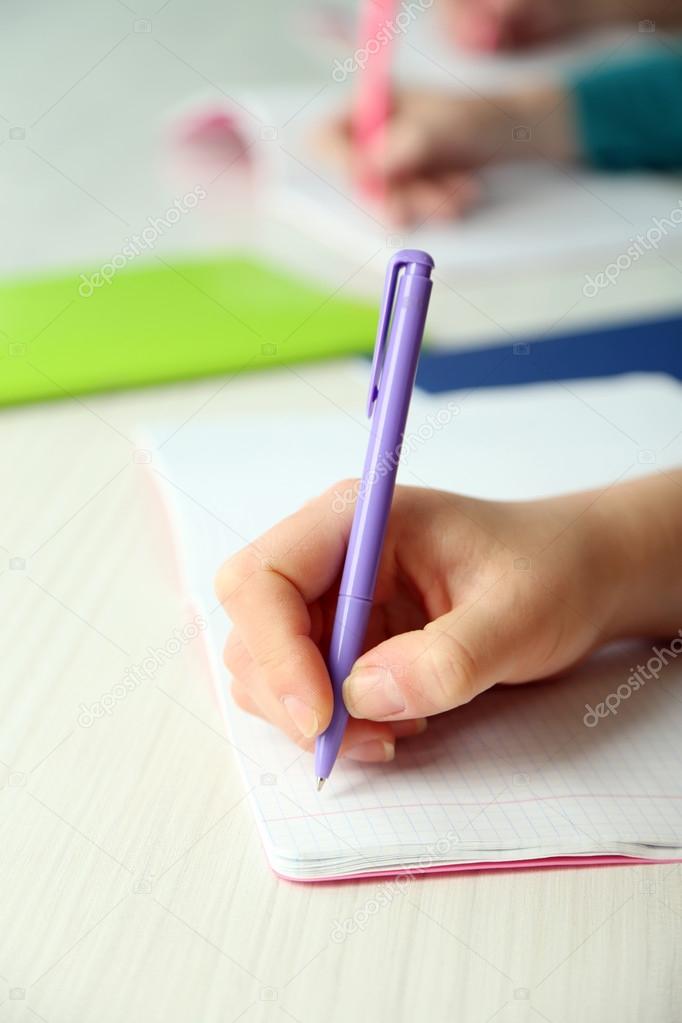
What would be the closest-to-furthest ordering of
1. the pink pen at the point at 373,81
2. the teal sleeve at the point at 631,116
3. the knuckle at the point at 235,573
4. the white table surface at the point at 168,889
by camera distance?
the white table surface at the point at 168,889, the knuckle at the point at 235,573, the pink pen at the point at 373,81, the teal sleeve at the point at 631,116

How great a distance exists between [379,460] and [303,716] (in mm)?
116

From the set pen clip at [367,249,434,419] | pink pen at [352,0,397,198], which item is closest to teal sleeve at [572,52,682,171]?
pink pen at [352,0,397,198]

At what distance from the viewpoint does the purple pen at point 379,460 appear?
484 mm

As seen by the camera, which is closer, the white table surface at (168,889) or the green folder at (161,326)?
the white table surface at (168,889)

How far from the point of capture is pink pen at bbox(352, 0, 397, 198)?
114cm

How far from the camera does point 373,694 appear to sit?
1.68 ft

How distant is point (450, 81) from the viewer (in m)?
1.47

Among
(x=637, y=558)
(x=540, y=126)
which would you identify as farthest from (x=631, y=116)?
(x=637, y=558)

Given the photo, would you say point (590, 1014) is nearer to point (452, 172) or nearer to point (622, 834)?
point (622, 834)

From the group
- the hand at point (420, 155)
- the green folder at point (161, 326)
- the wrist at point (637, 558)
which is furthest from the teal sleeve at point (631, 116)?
the wrist at point (637, 558)

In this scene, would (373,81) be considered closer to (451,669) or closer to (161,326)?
(161,326)

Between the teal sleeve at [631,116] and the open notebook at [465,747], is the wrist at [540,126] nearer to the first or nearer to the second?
the teal sleeve at [631,116]

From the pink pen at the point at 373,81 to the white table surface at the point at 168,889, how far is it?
586 mm

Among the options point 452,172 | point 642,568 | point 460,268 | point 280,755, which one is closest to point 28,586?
point 280,755
